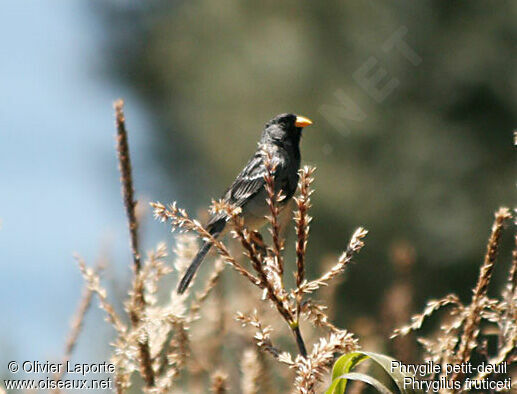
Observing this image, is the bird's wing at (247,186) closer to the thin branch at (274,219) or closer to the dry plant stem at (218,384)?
the thin branch at (274,219)

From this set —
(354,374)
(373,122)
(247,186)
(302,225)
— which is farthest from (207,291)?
(373,122)

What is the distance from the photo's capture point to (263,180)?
296 centimetres

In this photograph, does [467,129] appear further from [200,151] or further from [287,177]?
[287,177]

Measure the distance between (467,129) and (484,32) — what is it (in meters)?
2.08

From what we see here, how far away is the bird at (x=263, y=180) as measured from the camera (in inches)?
111

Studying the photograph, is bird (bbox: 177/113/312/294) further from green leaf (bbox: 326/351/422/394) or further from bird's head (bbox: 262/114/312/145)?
green leaf (bbox: 326/351/422/394)

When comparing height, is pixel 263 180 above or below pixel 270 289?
above

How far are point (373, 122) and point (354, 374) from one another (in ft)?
51.5

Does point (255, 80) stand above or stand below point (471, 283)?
above

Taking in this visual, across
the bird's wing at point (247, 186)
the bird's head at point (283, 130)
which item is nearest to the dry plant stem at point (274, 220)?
the bird's wing at point (247, 186)

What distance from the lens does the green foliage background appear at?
14695 mm

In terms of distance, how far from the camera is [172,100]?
20.1 meters

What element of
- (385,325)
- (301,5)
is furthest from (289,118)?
(301,5)

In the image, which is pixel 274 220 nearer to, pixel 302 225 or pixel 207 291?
pixel 302 225
